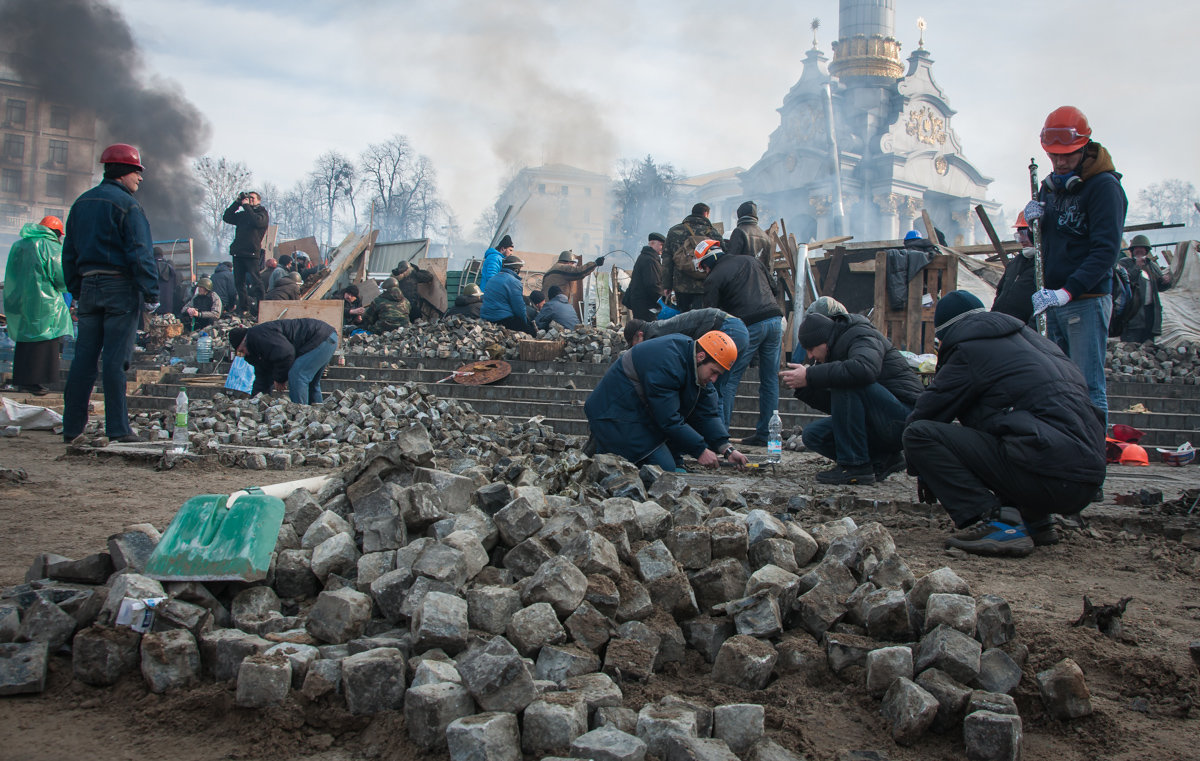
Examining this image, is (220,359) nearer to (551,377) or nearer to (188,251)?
(551,377)

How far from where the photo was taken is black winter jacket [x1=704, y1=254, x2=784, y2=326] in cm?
707

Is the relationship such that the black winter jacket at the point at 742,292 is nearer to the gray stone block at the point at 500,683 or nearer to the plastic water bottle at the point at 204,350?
the gray stone block at the point at 500,683

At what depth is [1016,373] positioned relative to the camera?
359 centimetres

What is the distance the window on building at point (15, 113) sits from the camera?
37469 millimetres

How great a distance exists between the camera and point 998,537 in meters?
3.64

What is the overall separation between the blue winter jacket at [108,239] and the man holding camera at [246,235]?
7965 millimetres

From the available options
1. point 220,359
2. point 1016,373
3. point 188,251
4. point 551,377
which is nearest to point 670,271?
point 551,377

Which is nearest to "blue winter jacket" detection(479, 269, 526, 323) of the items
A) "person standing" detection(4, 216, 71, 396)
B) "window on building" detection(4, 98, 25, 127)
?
"person standing" detection(4, 216, 71, 396)

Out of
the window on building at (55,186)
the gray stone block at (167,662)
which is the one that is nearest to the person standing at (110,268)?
the gray stone block at (167,662)

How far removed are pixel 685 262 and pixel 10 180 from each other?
44.6 m

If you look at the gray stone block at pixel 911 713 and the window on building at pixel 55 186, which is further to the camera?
the window on building at pixel 55 186

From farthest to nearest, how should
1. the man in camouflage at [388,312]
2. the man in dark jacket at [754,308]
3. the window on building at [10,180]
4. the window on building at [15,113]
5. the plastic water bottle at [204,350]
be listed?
the window on building at [10,180] → the window on building at [15,113] → the man in camouflage at [388,312] → the plastic water bottle at [204,350] → the man in dark jacket at [754,308]

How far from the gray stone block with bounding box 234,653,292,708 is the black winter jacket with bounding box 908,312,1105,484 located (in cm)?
304

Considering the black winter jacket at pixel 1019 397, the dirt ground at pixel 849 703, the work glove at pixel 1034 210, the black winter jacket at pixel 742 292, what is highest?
the work glove at pixel 1034 210
